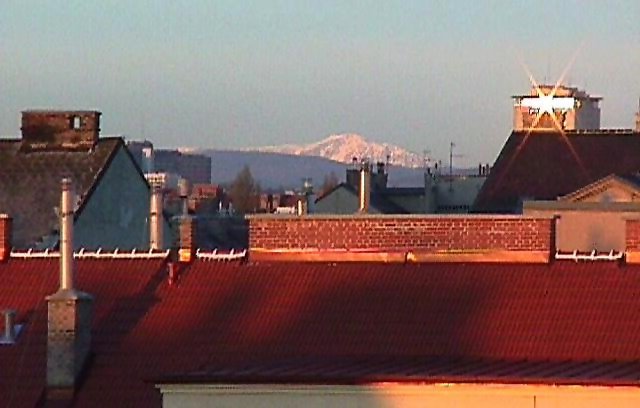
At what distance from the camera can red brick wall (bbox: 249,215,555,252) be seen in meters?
36.4

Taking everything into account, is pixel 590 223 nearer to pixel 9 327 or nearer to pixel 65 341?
pixel 9 327

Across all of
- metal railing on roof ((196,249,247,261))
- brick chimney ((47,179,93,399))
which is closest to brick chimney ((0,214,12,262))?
metal railing on roof ((196,249,247,261))

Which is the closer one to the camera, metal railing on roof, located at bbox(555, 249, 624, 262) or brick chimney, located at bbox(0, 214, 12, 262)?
metal railing on roof, located at bbox(555, 249, 624, 262)

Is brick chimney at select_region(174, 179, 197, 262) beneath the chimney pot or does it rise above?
above

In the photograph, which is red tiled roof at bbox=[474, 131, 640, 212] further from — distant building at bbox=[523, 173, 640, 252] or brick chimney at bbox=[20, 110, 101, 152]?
brick chimney at bbox=[20, 110, 101, 152]

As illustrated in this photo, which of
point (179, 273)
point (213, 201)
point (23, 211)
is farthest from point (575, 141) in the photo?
point (179, 273)

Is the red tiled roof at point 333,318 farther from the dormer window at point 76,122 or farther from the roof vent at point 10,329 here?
the dormer window at point 76,122

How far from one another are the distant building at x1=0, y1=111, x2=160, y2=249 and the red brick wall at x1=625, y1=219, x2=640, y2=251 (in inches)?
763

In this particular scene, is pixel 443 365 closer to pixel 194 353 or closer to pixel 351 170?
pixel 194 353

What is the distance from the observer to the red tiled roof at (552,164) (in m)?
91.8

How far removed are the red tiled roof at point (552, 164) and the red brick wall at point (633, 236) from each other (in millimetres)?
53200

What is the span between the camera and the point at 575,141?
318 feet

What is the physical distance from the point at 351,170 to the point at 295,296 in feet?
241

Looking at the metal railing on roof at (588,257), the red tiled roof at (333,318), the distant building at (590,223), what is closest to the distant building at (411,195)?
the distant building at (590,223)
